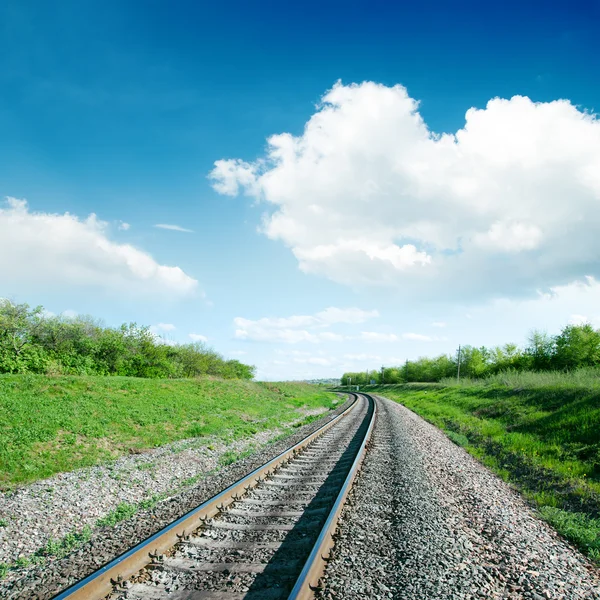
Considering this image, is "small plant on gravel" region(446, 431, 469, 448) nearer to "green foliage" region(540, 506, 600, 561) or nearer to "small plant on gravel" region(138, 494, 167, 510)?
"green foliage" region(540, 506, 600, 561)

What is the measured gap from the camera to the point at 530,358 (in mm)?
51438

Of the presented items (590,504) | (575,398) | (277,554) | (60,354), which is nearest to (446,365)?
(575,398)

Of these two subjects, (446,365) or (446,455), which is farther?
(446,365)

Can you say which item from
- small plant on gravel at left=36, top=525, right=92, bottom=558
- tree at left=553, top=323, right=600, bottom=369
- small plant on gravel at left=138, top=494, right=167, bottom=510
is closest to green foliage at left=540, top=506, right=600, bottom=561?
small plant on gravel at left=138, top=494, right=167, bottom=510

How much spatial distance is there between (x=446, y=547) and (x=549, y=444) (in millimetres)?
10764

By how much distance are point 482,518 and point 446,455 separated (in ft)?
18.5

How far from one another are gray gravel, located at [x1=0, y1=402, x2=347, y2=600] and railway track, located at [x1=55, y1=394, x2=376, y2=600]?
0.54 m

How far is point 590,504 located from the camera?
8148mm

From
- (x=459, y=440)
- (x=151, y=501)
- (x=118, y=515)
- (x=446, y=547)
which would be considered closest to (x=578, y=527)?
(x=446, y=547)

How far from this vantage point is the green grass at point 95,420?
32.9 feet

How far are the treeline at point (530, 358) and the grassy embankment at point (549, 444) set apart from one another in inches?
515

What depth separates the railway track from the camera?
4094 millimetres

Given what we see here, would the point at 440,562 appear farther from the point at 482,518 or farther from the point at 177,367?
the point at 177,367

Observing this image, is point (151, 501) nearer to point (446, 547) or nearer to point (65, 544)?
point (65, 544)
